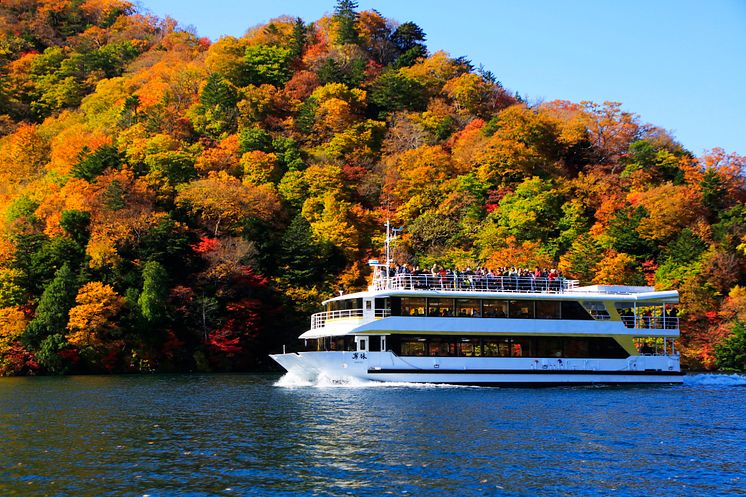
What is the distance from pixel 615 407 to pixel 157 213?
44.7 m

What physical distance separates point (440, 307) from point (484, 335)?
273 centimetres

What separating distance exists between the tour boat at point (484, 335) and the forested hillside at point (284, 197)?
58.1ft

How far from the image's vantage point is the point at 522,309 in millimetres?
45625

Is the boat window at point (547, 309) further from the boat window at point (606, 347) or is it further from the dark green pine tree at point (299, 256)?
the dark green pine tree at point (299, 256)

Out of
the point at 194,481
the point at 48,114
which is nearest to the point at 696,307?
the point at 194,481

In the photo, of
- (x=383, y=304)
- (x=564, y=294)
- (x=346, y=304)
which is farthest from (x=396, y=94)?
(x=383, y=304)

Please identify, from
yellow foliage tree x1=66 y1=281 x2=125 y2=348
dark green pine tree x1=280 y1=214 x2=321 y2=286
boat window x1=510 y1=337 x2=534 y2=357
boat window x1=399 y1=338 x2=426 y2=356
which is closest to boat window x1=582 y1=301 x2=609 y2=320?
boat window x1=510 y1=337 x2=534 y2=357

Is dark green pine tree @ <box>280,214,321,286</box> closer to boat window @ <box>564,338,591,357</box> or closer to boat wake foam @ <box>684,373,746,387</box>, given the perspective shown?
boat window @ <box>564,338,591,357</box>

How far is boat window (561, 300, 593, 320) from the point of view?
46.1 m

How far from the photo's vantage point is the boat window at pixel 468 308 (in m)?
44.9

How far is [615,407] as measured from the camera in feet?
116

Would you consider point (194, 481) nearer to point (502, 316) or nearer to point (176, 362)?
point (502, 316)

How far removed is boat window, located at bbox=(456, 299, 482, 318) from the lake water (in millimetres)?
4752

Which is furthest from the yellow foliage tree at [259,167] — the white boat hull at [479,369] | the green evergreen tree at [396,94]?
the white boat hull at [479,369]
